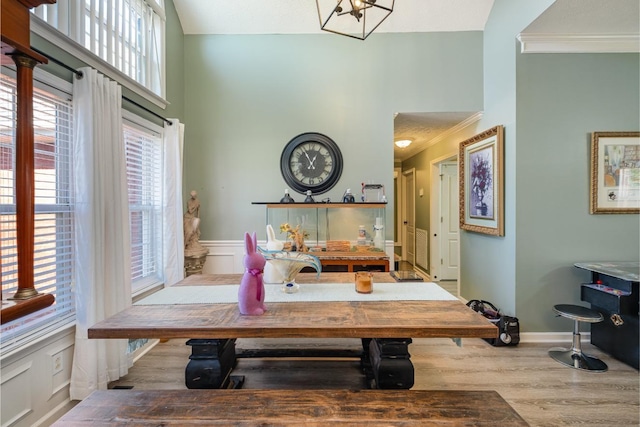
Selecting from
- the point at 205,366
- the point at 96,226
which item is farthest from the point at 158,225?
the point at 205,366

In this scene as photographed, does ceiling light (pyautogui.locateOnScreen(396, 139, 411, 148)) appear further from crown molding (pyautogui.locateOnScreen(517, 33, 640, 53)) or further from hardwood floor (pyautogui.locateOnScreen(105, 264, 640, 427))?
hardwood floor (pyautogui.locateOnScreen(105, 264, 640, 427))

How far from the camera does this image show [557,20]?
2.45m

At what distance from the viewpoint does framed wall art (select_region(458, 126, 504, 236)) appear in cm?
285

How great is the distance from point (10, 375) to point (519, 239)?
3.90 meters

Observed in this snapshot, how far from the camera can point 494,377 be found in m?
2.19

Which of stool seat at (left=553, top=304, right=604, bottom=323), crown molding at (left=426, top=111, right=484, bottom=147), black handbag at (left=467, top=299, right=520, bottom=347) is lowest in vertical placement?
black handbag at (left=467, top=299, right=520, bottom=347)

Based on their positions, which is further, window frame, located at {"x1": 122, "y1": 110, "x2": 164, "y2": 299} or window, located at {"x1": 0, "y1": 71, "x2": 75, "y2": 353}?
window frame, located at {"x1": 122, "y1": 110, "x2": 164, "y2": 299}

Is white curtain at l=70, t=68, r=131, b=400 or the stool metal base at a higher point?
white curtain at l=70, t=68, r=131, b=400

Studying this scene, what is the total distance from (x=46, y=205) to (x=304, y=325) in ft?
6.02

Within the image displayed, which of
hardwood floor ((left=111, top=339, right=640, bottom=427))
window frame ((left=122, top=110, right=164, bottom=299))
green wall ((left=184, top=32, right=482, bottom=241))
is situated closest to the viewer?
hardwood floor ((left=111, top=339, right=640, bottom=427))

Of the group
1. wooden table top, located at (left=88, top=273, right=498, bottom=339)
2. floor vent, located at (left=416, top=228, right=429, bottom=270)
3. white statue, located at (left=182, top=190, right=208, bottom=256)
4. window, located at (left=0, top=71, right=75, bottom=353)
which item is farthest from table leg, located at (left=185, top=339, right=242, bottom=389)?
floor vent, located at (left=416, top=228, right=429, bottom=270)

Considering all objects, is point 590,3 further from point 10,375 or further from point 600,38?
point 10,375

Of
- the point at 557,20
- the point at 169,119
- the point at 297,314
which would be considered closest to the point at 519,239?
the point at 557,20

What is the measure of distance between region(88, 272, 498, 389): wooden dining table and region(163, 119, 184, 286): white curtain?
1.31 metres
